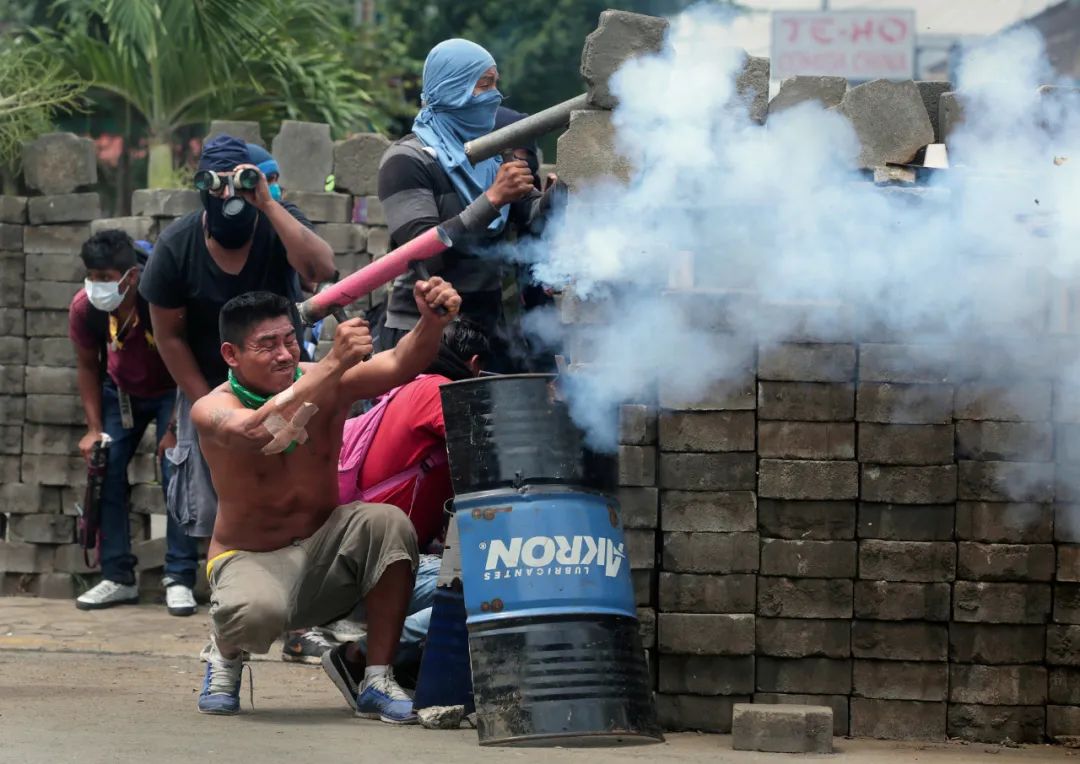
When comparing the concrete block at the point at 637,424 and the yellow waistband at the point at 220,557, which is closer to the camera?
the concrete block at the point at 637,424

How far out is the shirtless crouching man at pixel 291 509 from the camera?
5.35 metres

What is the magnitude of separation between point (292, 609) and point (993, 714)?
2096 mm

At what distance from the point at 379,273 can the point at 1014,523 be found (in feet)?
6.64

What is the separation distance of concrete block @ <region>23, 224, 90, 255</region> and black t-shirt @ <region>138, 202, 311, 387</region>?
2259 mm

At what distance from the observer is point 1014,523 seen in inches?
210

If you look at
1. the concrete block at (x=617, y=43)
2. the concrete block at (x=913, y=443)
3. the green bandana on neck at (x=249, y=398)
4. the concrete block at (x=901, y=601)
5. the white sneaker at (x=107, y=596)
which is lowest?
the white sneaker at (x=107, y=596)

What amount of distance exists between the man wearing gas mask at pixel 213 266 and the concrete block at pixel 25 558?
247 centimetres

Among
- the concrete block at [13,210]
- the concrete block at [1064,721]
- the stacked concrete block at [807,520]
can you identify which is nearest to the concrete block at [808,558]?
the stacked concrete block at [807,520]

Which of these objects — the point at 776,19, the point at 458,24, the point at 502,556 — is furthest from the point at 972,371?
the point at 776,19

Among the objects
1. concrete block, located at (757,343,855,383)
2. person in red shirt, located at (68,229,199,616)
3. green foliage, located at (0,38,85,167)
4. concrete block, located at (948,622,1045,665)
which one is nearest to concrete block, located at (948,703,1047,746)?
concrete block, located at (948,622,1045,665)

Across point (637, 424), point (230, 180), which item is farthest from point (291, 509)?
point (230, 180)

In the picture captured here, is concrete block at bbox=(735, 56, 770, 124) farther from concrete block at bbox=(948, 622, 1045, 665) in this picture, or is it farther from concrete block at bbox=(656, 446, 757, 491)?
concrete block at bbox=(948, 622, 1045, 665)

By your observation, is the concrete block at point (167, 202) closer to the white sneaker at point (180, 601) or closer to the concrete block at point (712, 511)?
the white sneaker at point (180, 601)

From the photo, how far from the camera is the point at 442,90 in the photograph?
19.1 feet
